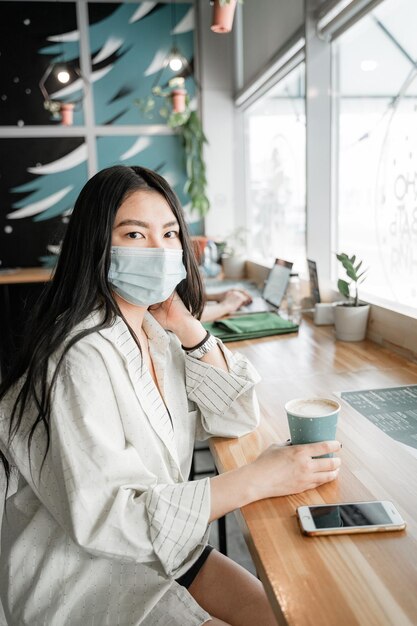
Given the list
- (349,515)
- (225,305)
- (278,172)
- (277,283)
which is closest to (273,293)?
(277,283)

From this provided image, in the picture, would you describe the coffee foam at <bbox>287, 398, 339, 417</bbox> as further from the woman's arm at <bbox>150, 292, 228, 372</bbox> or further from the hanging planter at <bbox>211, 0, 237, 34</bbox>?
the hanging planter at <bbox>211, 0, 237, 34</bbox>

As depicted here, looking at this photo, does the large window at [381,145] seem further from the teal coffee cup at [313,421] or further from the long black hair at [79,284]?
the long black hair at [79,284]

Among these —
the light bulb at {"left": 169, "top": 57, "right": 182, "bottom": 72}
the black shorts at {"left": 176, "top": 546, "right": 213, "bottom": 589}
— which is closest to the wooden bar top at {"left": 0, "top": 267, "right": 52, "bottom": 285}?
the light bulb at {"left": 169, "top": 57, "right": 182, "bottom": 72}

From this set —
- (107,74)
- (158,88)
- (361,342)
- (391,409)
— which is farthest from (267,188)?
(391,409)

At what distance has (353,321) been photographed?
6.82 feet

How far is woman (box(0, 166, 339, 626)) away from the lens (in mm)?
844

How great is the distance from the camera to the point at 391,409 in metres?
1.35

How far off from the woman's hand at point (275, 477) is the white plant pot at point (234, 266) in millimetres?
3314

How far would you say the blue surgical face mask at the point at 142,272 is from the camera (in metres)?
1.12

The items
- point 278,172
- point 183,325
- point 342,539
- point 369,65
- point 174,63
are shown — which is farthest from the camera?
point 174,63

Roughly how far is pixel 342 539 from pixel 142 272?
0.63m

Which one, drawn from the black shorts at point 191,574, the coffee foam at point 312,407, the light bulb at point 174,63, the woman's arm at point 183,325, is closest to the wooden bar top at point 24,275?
the light bulb at point 174,63

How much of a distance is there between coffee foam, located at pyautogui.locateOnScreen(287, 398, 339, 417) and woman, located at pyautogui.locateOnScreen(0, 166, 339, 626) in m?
0.06

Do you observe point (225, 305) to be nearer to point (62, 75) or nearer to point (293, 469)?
point (293, 469)
